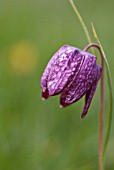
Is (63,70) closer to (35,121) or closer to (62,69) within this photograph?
(62,69)

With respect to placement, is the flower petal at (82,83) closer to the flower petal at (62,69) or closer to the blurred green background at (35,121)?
the flower petal at (62,69)

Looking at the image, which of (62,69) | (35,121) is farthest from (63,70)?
(35,121)

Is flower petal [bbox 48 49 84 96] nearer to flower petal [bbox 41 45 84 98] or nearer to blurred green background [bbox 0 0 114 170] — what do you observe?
flower petal [bbox 41 45 84 98]

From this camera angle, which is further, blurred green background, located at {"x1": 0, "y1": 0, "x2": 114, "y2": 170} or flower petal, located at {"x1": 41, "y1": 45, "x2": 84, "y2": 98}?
blurred green background, located at {"x1": 0, "y1": 0, "x2": 114, "y2": 170}

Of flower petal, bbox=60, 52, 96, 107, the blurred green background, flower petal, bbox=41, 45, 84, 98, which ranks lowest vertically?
the blurred green background

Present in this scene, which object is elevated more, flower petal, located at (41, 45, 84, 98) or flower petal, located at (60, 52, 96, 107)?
flower petal, located at (41, 45, 84, 98)

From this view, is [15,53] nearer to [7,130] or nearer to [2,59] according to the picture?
[2,59]

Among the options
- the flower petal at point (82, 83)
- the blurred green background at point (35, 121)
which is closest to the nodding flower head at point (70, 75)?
the flower petal at point (82, 83)

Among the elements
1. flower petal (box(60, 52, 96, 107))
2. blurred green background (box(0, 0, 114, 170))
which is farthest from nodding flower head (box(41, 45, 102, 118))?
blurred green background (box(0, 0, 114, 170))
